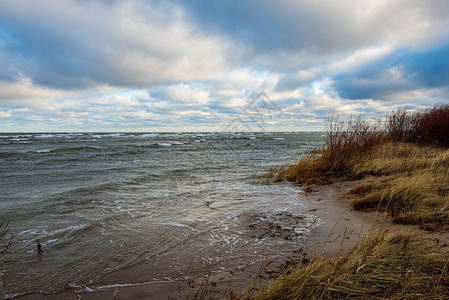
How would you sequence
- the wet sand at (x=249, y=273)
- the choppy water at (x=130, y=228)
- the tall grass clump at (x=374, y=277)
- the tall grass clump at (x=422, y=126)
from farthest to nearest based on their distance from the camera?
the tall grass clump at (x=422, y=126)
the choppy water at (x=130, y=228)
the wet sand at (x=249, y=273)
the tall grass clump at (x=374, y=277)

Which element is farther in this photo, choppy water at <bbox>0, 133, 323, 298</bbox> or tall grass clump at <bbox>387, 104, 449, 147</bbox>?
tall grass clump at <bbox>387, 104, 449, 147</bbox>

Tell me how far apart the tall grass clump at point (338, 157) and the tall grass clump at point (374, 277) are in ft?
18.7

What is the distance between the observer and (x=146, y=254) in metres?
3.70

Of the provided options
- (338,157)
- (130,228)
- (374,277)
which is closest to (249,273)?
(374,277)

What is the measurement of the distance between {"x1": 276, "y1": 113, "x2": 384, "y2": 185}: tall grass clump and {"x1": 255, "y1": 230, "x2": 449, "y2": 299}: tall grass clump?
5713 mm

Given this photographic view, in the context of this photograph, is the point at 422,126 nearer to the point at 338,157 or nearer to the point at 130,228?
the point at 338,157

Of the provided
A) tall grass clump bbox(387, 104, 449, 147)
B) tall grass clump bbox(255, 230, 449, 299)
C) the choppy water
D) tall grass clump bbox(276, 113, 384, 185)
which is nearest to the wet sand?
the choppy water

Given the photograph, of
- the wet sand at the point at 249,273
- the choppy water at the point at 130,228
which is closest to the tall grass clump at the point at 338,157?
the choppy water at the point at 130,228

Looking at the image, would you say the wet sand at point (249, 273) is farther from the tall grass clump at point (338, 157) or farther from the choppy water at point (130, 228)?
the tall grass clump at point (338, 157)

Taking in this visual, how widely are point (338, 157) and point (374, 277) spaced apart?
7.23 meters

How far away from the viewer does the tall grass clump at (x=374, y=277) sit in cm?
213

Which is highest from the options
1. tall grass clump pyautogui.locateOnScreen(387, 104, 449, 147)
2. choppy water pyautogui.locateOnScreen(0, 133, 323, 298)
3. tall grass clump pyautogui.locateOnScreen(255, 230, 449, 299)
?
tall grass clump pyautogui.locateOnScreen(387, 104, 449, 147)

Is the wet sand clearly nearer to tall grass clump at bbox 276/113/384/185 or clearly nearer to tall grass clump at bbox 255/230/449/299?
tall grass clump at bbox 255/230/449/299

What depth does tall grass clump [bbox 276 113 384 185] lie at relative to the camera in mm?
8617
